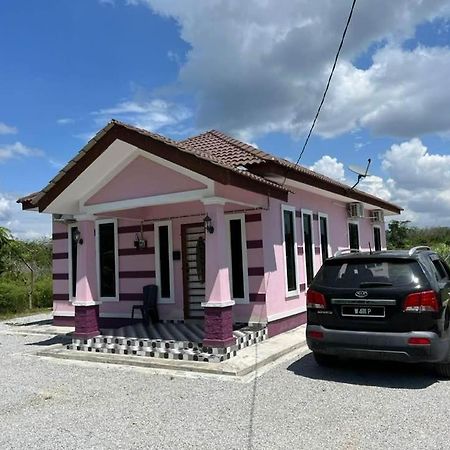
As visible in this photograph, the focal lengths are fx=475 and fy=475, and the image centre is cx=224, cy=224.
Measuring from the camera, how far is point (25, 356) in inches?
348

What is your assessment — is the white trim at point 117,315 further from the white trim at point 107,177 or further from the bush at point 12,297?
the bush at point 12,297

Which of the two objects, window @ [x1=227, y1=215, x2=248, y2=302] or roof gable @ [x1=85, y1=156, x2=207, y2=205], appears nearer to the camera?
roof gable @ [x1=85, y1=156, x2=207, y2=205]

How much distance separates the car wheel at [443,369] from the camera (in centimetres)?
608

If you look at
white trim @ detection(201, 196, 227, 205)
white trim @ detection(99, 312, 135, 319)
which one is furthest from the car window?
white trim @ detection(99, 312, 135, 319)

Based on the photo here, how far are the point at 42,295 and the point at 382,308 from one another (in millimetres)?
14912

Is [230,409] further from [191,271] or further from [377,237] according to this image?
[377,237]

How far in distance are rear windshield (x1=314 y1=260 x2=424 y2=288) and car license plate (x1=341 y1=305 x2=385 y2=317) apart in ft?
0.93

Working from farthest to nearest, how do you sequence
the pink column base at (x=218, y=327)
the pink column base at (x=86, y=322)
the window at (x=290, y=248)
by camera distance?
1. the window at (x=290, y=248)
2. the pink column base at (x=86, y=322)
3. the pink column base at (x=218, y=327)

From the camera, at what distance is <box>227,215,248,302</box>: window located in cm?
982

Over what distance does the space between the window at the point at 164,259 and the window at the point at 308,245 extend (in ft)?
10.8

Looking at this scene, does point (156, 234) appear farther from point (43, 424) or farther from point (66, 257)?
point (43, 424)

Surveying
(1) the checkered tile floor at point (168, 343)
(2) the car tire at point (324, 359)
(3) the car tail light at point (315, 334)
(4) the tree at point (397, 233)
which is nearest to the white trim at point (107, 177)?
(1) the checkered tile floor at point (168, 343)

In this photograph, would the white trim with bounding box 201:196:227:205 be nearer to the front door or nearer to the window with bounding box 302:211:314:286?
the front door

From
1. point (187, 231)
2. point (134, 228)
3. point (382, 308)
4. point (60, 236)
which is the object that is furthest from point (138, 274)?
point (382, 308)
